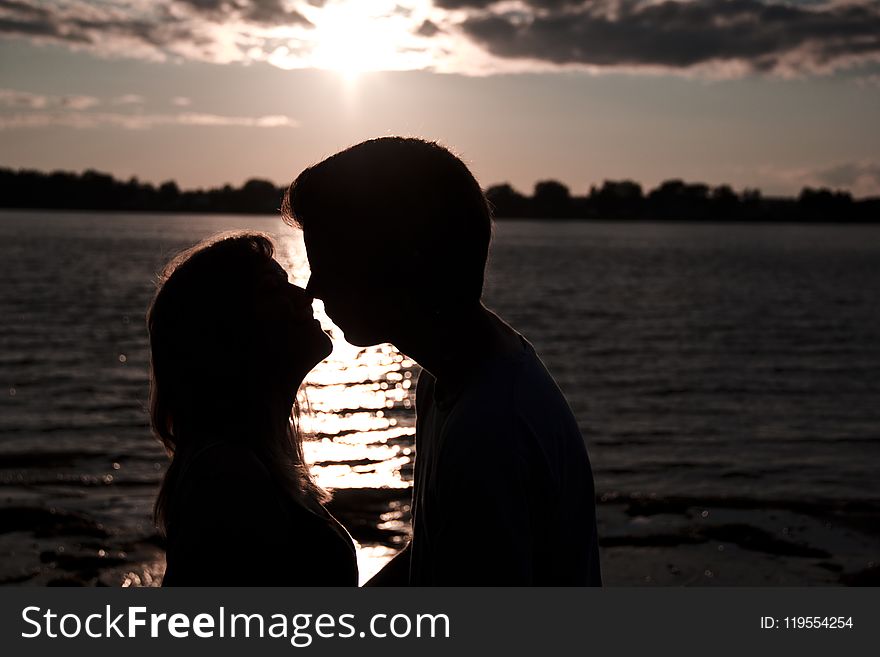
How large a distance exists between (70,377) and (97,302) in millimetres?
23019

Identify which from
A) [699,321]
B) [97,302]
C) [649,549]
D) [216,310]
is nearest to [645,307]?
[699,321]

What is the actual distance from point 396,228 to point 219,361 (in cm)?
98

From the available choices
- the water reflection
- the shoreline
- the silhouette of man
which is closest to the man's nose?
the silhouette of man

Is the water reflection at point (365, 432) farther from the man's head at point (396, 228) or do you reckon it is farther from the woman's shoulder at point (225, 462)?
the man's head at point (396, 228)

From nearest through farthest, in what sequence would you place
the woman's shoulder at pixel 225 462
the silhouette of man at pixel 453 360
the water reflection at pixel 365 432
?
the silhouette of man at pixel 453 360 < the woman's shoulder at pixel 225 462 < the water reflection at pixel 365 432

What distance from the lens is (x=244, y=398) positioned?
3.54m

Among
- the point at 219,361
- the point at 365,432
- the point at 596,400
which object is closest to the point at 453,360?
the point at 219,361

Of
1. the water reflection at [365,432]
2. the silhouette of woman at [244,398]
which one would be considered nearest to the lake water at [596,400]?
the water reflection at [365,432]

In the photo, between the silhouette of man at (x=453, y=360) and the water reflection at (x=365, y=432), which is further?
the water reflection at (x=365, y=432)

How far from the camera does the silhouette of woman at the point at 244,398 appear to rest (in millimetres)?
3230

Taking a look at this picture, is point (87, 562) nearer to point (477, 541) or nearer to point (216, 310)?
point (216, 310)

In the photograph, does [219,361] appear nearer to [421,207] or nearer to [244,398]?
[244,398]

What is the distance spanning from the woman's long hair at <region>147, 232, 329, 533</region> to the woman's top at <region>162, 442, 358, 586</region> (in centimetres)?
14

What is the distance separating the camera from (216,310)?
11.7 ft
